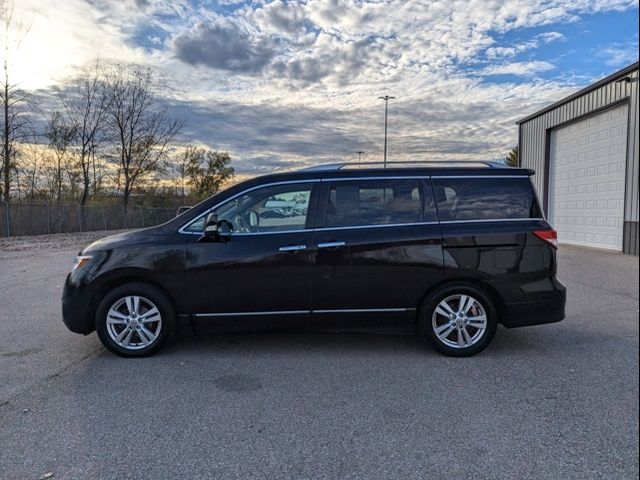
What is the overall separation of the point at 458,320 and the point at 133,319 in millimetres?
3274

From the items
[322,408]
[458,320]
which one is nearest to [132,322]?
[322,408]

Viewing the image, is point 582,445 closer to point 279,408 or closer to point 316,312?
point 279,408

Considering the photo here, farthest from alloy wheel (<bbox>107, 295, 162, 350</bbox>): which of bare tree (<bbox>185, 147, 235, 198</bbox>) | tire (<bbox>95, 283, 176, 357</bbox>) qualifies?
bare tree (<bbox>185, 147, 235, 198</bbox>)

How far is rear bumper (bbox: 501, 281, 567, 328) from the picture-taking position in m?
4.71

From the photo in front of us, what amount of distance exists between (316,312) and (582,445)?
8.18 feet

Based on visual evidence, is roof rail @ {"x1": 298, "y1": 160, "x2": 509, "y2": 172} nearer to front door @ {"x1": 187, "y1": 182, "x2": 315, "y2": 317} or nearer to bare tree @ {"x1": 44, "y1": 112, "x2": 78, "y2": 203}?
front door @ {"x1": 187, "y1": 182, "x2": 315, "y2": 317}

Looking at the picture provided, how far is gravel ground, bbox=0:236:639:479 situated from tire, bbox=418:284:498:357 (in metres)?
0.17

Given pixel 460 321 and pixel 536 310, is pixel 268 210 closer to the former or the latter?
pixel 460 321

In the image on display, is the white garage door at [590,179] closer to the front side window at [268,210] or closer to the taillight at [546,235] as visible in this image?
the taillight at [546,235]

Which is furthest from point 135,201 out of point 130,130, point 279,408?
point 279,408

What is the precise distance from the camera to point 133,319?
468 centimetres

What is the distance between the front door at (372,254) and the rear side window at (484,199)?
0.21 m

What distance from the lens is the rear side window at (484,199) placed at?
4.77 metres

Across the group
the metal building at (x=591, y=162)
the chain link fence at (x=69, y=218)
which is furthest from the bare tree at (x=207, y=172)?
the metal building at (x=591, y=162)
